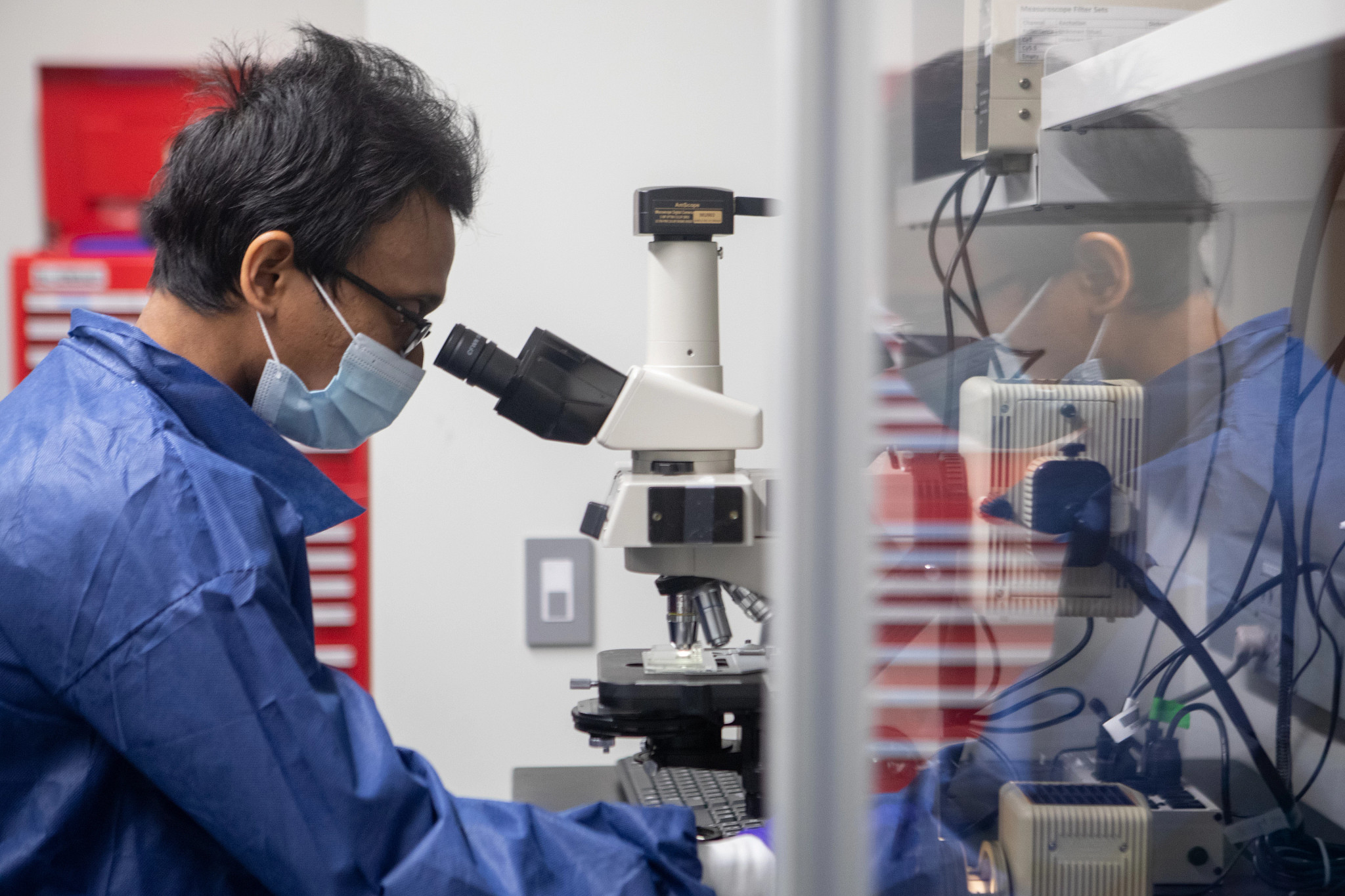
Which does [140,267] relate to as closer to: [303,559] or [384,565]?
[384,565]

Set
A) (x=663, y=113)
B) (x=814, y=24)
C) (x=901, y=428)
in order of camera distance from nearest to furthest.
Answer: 1. (x=814, y=24)
2. (x=901, y=428)
3. (x=663, y=113)

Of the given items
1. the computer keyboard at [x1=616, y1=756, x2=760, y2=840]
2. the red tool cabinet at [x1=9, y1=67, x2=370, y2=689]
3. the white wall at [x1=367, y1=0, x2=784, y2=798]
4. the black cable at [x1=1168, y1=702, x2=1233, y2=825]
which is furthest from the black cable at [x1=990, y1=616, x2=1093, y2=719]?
the red tool cabinet at [x1=9, y1=67, x2=370, y2=689]

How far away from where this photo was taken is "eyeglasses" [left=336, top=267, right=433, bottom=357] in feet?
3.27

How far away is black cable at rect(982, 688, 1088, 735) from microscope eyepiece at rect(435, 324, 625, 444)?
0.46m

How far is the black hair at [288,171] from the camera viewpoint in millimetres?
965

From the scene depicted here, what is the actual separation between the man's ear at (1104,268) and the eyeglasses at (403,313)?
0.63 metres

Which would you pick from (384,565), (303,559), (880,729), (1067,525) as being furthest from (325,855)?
(384,565)

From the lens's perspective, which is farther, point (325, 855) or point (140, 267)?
point (140, 267)

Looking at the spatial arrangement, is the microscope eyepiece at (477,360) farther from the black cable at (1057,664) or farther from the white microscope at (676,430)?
the black cable at (1057,664)

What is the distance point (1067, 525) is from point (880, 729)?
34 cm

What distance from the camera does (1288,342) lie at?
76cm

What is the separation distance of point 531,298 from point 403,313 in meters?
0.69

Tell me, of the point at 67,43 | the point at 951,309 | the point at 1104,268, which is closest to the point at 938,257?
the point at 951,309

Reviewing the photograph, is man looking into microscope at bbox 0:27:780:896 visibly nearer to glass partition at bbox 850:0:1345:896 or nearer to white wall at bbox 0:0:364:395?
glass partition at bbox 850:0:1345:896
